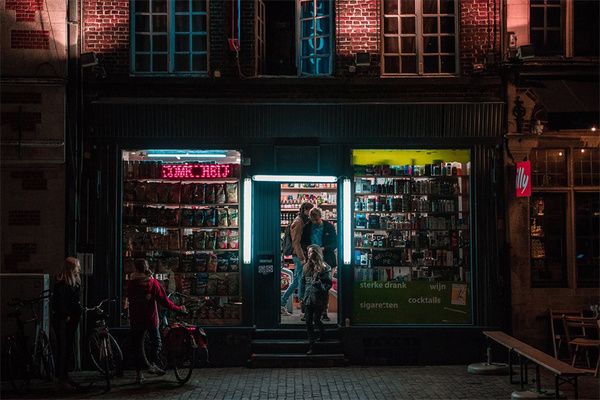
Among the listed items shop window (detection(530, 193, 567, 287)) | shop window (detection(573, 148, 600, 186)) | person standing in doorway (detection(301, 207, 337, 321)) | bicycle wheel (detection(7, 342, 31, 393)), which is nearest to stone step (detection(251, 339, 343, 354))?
person standing in doorway (detection(301, 207, 337, 321))

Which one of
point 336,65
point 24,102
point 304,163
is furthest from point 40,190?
point 336,65

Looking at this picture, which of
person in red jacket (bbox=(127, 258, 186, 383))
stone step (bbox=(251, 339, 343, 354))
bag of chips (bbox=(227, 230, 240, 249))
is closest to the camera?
person in red jacket (bbox=(127, 258, 186, 383))

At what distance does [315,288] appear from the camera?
13.0m

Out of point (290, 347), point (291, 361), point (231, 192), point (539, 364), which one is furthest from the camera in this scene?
point (231, 192)

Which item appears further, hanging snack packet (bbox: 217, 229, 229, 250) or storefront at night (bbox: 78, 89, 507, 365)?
hanging snack packet (bbox: 217, 229, 229, 250)

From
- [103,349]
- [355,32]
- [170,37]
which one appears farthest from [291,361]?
[170,37]

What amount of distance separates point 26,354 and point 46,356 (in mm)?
304

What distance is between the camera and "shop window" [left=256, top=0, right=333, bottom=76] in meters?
13.9

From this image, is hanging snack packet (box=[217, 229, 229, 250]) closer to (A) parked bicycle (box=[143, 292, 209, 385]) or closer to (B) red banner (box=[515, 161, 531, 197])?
(A) parked bicycle (box=[143, 292, 209, 385])

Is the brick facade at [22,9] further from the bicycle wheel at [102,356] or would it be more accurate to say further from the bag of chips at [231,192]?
the bicycle wheel at [102,356]

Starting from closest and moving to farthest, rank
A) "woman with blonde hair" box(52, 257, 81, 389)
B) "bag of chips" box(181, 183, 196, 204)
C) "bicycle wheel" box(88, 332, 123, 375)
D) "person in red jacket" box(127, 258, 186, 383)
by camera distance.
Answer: "woman with blonde hair" box(52, 257, 81, 389) → "bicycle wheel" box(88, 332, 123, 375) → "person in red jacket" box(127, 258, 186, 383) → "bag of chips" box(181, 183, 196, 204)

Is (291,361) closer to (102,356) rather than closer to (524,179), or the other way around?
(102,356)

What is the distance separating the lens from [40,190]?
13039 mm

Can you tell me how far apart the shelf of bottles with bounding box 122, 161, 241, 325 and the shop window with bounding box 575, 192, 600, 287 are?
5978 millimetres
